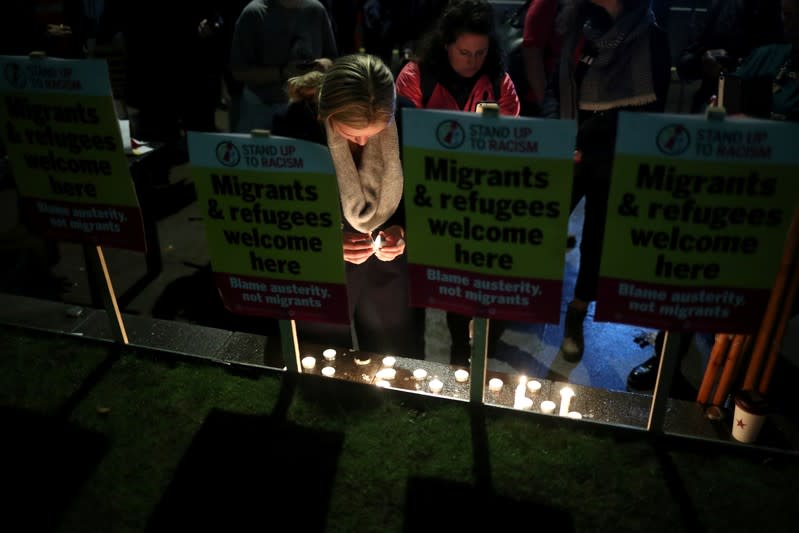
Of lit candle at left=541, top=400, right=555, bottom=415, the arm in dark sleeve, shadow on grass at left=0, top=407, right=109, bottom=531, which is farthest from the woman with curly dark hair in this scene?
shadow on grass at left=0, top=407, right=109, bottom=531

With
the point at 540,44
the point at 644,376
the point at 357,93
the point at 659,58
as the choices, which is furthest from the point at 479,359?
the point at 540,44

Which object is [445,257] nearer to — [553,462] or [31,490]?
[553,462]

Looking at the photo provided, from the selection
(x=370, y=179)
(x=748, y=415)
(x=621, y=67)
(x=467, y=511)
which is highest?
(x=621, y=67)

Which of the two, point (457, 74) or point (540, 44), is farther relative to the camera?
point (540, 44)

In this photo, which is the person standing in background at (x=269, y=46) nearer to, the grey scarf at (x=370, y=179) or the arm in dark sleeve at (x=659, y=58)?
the grey scarf at (x=370, y=179)

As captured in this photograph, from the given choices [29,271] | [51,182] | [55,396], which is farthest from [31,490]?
[29,271]

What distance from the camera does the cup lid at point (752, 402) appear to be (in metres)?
2.43

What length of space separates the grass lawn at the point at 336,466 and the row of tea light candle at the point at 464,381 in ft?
0.23

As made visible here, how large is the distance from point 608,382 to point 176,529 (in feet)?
7.64

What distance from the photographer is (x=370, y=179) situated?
282 cm

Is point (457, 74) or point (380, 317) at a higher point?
point (457, 74)

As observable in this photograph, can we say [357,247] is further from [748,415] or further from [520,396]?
[748,415]

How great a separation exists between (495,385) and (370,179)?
1.01m

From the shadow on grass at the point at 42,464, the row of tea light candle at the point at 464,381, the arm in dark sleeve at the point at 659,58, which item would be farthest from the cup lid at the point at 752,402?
the shadow on grass at the point at 42,464
